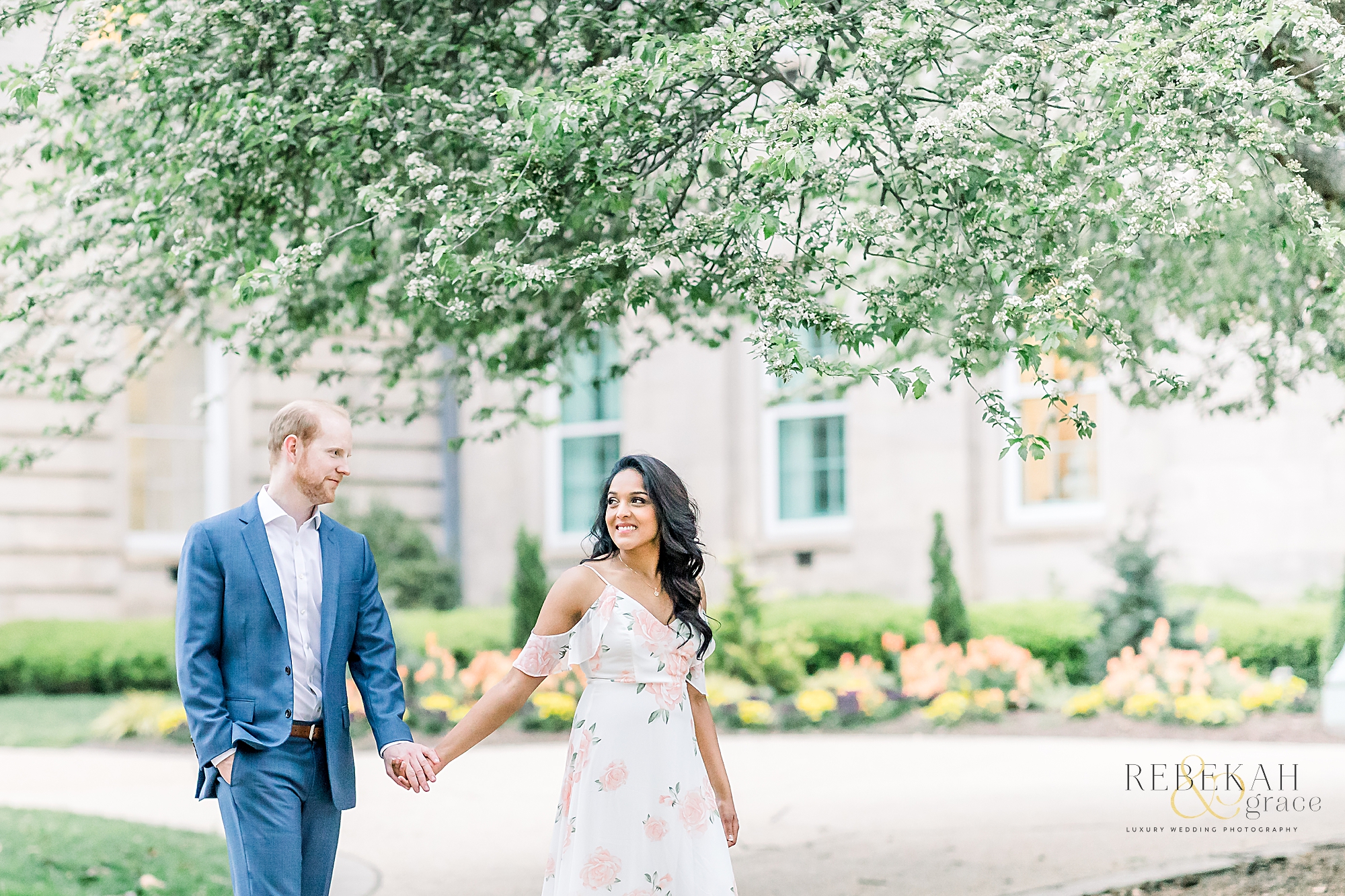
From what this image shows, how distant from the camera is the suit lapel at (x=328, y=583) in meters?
4.30

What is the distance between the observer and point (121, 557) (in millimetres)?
17156

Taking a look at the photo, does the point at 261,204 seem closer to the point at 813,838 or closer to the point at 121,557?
the point at 813,838

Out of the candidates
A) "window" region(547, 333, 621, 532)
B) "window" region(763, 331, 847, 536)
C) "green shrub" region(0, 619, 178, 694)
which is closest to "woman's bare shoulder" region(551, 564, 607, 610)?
"green shrub" region(0, 619, 178, 694)

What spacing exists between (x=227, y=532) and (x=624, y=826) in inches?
56.5

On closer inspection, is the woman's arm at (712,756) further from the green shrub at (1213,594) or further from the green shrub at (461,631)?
the green shrub at (461,631)

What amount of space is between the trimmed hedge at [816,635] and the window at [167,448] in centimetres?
203

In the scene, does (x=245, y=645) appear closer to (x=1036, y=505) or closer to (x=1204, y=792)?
(x=1204, y=792)

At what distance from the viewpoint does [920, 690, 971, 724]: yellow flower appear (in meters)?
12.7

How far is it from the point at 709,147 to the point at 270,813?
2975 mm

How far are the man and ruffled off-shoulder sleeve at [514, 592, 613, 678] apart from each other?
42cm

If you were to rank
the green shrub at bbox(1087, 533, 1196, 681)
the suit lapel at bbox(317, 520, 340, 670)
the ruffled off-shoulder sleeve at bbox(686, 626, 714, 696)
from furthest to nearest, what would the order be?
the green shrub at bbox(1087, 533, 1196, 681) → the ruffled off-shoulder sleeve at bbox(686, 626, 714, 696) → the suit lapel at bbox(317, 520, 340, 670)

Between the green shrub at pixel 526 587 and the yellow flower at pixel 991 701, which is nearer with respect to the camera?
the yellow flower at pixel 991 701

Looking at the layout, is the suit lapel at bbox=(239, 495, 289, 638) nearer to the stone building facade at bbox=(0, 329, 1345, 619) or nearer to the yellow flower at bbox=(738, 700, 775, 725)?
the yellow flower at bbox=(738, 700, 775, 725)

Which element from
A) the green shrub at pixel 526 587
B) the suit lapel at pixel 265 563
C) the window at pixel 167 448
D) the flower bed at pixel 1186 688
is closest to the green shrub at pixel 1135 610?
the flower bed at pixel 1186 688
